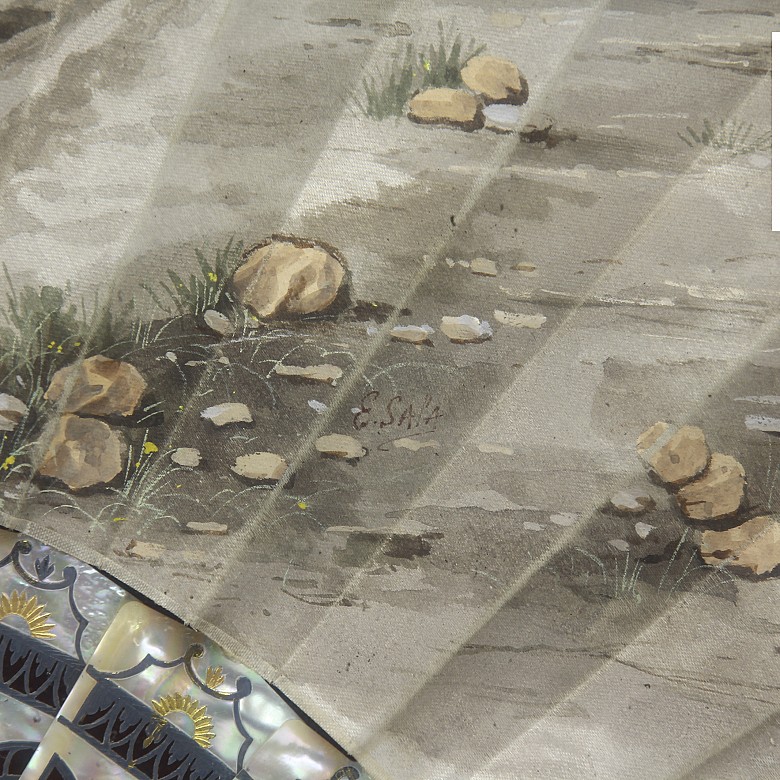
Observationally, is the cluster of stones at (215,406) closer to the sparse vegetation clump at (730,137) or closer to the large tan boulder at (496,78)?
the large tan boulder at (496,78)

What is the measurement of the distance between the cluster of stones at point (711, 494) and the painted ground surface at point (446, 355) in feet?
0.09

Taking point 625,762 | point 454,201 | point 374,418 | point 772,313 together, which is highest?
point 454,201

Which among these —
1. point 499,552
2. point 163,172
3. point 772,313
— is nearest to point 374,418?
point 499,552

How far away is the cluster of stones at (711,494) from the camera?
3.65 ft

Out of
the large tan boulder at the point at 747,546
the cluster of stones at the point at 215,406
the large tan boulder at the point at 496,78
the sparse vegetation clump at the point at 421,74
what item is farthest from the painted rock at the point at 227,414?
the large tan boulder at the point at 747,546

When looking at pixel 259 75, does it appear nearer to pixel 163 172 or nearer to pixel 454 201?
pixel 163 172

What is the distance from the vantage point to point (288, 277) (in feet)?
3.60

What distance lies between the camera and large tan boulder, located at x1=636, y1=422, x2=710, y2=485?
3.65 feet

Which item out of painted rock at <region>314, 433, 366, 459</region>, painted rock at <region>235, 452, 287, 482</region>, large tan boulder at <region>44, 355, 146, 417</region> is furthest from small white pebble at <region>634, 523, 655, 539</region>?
large tan boulder at <region>44, 355, 146, 417</region>

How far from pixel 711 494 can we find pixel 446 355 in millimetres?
516

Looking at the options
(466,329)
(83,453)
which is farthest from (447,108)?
(83,453)

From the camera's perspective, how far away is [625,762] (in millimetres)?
1156

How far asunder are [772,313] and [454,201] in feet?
1.87
